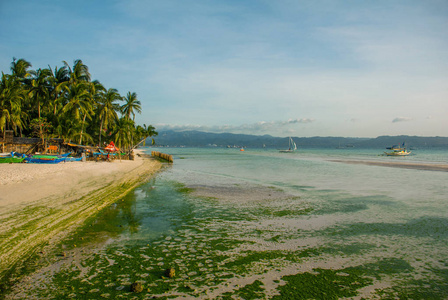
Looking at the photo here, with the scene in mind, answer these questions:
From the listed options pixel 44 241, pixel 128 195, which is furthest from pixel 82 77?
pixel 44 241

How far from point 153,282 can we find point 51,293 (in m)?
1.69

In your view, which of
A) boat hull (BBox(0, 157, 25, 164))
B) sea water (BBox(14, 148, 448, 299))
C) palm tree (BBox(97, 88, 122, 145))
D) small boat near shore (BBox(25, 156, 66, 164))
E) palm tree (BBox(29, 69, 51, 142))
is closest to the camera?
sea water (BBox(14, 148, 448, 299))

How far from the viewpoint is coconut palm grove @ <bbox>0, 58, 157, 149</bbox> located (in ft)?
126

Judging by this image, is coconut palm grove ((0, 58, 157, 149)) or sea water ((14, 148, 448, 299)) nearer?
sea water ((14, 148, 448, 299))

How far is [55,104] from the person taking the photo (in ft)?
137

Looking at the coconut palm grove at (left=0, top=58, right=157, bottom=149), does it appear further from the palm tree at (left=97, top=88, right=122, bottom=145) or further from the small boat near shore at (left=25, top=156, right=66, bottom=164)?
the small boat near shore at (left=25, top=156, right=66, bottom=164)

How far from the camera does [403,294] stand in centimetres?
502

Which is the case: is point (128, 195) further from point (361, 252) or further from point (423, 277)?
point (423, 277)

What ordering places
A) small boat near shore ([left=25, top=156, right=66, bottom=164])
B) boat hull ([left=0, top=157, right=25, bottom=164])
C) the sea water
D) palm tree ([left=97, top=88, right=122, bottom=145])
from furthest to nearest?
palm tree ([left=97, top=88, right=122, bottom=145]) < small boat near shore ([left=25, top=156, right=66, bottom=164]) < boat hull ([left=0, top=157, right=25, bottom=164]) < the sea water

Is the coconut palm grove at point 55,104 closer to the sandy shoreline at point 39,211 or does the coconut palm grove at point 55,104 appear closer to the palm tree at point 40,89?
the palm tree at point 40,89

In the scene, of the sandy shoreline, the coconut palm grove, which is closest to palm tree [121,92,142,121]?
the coconut palm grove

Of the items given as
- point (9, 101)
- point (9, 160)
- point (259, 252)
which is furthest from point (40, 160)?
point (259, 252)

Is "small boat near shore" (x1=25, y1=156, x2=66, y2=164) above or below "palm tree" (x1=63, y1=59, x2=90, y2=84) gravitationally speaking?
below

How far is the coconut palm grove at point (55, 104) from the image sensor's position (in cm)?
3841
